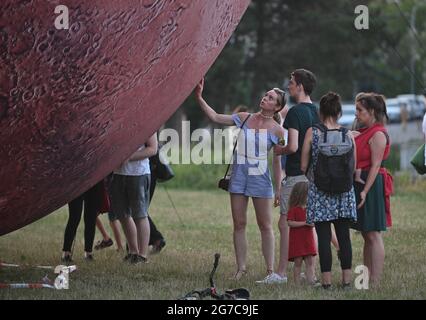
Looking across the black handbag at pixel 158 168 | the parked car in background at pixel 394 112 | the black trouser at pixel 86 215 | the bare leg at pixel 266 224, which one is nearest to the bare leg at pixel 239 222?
the bare leg at pixel 266 224

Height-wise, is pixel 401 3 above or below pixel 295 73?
above

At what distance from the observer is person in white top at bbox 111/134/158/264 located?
30.0 feet

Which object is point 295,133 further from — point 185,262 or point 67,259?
point 67,259

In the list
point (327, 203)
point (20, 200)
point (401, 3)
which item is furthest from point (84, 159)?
point (401, 3)

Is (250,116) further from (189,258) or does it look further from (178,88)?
(189,258)

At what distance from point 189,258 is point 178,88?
9.00ft

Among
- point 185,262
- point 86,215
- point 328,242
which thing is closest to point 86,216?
point 86,215

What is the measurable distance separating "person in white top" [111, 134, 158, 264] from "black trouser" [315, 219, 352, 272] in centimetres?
218

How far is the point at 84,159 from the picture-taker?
6.78 m

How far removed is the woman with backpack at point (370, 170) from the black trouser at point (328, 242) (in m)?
0.26

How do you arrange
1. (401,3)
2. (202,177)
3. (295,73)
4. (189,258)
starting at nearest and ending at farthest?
(295,73)
(189,258)
(202,177)
(401,3)

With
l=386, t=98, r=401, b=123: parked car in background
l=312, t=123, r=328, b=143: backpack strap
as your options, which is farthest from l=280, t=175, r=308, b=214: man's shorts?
l=386, t=98, r=401, b=123: parked car in background

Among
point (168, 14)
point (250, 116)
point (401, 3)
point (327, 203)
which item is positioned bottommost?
point (327, 203)
